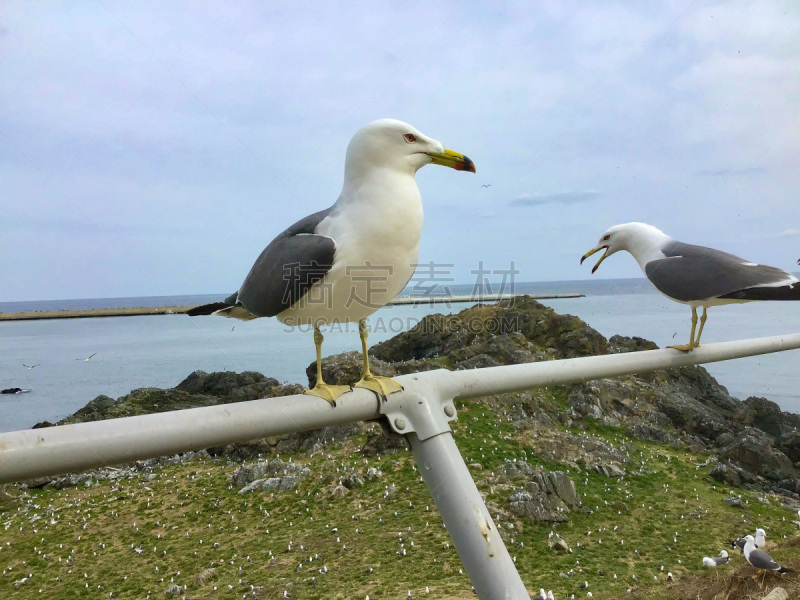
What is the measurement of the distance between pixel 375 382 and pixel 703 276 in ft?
7.12

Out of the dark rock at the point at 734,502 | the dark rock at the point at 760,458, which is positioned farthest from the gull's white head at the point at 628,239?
the dark rock at the point at 760,458

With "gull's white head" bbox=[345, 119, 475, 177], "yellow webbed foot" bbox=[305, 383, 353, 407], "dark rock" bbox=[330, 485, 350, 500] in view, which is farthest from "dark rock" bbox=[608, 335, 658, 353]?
"yellow webbed foot" bbox=[305, 383, 353, 407]

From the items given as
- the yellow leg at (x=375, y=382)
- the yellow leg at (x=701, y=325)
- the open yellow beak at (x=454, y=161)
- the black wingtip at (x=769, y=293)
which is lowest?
the yellow leg at (x=375, y=382)

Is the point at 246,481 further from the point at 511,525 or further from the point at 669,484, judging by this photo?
the point at 669,484

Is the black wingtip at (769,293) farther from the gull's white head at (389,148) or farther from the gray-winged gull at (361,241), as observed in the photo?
the gull's white head at (389,148)

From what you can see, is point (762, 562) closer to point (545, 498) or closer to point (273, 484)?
point (545, 498)

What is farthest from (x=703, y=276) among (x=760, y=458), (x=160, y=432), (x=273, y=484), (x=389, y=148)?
(x=760, y=458)

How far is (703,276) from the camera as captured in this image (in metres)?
2.86

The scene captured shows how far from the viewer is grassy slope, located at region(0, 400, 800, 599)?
5641mm

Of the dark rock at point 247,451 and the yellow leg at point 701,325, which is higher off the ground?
the yellow leg at point 701,325

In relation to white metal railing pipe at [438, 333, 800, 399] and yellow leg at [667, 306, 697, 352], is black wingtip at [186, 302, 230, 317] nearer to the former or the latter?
white metal railing pipe at [438, 333, 800, 399]

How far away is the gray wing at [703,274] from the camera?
2.73m

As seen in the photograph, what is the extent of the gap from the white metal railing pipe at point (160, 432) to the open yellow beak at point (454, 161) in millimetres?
1015

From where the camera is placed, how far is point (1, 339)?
38.6 m
